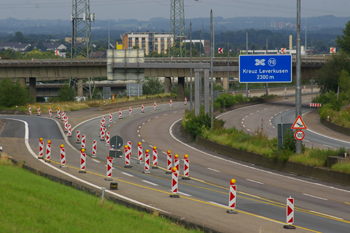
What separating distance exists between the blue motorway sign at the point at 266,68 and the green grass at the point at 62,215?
2299cm

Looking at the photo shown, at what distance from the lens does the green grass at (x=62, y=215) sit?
10.1 meters

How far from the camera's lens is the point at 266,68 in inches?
1423

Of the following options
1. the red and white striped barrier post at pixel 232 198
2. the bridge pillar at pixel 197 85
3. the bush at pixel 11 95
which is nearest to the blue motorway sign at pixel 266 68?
the bridge pillar at pixel 197 85

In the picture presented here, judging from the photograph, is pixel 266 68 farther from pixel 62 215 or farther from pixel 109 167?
pixel 62 215

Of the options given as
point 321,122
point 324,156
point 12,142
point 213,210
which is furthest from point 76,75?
point 213,210

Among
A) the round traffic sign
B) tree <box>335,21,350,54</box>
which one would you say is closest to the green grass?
the round traffic sign

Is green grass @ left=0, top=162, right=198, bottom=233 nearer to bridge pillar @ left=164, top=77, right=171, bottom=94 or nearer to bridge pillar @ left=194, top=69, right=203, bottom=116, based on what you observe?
bridge pillar @ left=194, top=69, right=203, bottom=116

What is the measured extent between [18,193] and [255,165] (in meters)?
18.6

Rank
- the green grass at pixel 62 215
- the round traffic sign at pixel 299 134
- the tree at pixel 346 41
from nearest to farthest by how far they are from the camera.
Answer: the green grass at pixel 62 215 < the round traffic sign at pixel 299 134 < the tree at pixel 346 41

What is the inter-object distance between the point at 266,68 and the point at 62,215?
26.9 metres

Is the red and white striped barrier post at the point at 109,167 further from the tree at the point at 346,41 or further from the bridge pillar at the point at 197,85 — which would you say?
the tree at the point at 346,41

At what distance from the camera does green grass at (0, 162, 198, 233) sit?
10141mm

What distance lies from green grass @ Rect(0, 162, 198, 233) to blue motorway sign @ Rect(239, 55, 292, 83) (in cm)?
2299

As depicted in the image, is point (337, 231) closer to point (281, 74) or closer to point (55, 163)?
point (55, 163)
